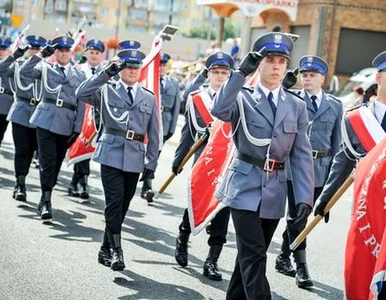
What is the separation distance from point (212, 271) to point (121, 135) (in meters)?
1.47

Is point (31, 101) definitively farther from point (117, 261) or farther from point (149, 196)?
point (117, 261)

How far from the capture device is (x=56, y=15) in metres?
124

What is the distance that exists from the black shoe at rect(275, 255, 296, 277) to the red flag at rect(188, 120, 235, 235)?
3.11 ft

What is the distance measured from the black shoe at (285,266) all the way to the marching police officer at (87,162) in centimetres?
431

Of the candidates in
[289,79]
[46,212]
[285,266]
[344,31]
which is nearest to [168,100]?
[46,212]

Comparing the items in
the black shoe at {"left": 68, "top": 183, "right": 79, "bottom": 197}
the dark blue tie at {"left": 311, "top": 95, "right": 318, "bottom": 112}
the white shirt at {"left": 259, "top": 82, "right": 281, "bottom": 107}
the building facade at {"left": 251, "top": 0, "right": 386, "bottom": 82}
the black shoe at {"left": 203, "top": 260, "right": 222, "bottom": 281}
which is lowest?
the black shoe at {"left": 68, "top": 183, "right": 79, "bottom": 197}

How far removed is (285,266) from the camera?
332 inches

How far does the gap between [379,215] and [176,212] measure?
6.55 metres

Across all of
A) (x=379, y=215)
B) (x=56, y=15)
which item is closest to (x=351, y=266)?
(x=379, y=215)

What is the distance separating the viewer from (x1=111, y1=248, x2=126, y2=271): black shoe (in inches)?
303

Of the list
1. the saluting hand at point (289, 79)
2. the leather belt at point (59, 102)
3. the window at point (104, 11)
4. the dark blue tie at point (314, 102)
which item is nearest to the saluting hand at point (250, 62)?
the saluting hand at point (289, 79)

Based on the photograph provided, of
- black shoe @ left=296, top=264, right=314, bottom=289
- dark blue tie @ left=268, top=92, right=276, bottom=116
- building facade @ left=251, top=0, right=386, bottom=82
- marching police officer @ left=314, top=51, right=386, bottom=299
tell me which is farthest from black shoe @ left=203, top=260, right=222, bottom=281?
building facade @ left=251, top=0, right=386, bottom=82

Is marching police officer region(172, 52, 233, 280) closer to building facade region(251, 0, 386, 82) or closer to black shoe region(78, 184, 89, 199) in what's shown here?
black shoe region(78, 184, 89, 199)

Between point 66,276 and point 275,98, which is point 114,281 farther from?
point 275,98
